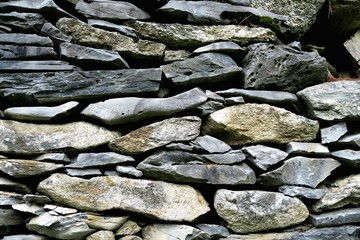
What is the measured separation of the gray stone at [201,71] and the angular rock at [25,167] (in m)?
1.15

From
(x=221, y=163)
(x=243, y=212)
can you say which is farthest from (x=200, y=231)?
(x=221, y=163)

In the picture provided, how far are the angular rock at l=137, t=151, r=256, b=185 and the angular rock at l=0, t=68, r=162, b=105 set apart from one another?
1.90 feet

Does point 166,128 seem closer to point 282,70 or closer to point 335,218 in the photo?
point 282,70

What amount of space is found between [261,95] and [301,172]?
69 cm

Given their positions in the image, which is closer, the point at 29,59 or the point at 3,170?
the point at 3,170

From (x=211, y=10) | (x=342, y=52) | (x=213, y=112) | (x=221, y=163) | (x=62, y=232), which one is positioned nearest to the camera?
(x=62, y=232)

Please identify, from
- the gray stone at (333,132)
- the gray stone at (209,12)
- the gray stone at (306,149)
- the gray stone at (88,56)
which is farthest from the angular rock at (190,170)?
the gray stone at (209,12)

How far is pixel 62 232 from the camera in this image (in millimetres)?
2553

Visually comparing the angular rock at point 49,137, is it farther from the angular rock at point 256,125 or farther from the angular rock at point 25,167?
the angular rock at point 256,125

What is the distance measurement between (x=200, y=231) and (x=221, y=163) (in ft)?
1.71

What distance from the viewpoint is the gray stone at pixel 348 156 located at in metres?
2.91

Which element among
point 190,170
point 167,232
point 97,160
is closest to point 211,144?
point 190,170

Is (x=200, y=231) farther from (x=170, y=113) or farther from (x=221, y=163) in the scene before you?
(x=170, y=113)

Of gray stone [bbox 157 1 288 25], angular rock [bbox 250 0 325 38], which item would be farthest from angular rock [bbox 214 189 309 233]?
angular rock [bbox 250 0 325 38]
